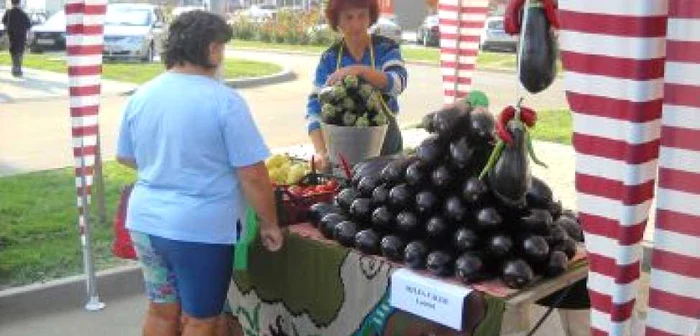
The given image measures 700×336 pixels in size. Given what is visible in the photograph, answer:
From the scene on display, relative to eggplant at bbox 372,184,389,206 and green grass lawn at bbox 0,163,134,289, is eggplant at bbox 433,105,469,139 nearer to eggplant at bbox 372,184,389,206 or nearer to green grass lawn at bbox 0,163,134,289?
eggplant at bbox 372,184,389,206

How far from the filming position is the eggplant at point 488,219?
2638mm

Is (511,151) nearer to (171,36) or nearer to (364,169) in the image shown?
(364,169)

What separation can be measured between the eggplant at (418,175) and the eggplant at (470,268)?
331 millimetres

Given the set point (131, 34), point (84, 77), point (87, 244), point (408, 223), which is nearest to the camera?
point (408, 223)

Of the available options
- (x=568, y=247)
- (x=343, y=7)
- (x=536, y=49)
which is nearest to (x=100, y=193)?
(x=343, y=7)

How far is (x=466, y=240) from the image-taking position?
8.70ft

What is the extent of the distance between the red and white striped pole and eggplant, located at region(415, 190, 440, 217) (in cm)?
236

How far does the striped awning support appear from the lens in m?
1.90

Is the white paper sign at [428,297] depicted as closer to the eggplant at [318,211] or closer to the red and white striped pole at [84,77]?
the eggplant at [318,211]

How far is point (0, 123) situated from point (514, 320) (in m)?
10.8

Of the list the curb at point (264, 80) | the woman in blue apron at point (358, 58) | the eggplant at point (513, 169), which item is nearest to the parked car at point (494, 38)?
the curb at point (264, 80)

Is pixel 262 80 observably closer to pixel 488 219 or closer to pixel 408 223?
pixel 408 223

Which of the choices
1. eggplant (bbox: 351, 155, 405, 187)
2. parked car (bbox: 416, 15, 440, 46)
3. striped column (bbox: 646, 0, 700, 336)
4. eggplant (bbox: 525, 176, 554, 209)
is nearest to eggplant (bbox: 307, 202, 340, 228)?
eggplant (bbox: 351, 155, 405, 187)

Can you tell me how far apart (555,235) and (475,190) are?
13.8 inches
